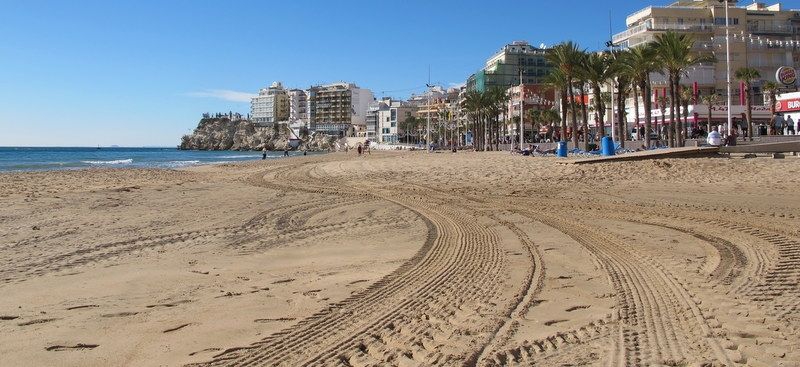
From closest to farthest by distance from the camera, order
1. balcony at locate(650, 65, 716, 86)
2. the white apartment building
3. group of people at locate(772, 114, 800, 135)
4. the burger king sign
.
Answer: group of people at locate(772, 114, 800, 135)
the burger king sign
balcony at locate(650, 65, 716, 86)
the white apartment building

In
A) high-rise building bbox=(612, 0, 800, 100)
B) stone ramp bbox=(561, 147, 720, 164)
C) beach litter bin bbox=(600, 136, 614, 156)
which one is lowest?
stone ramp bbox=(561, 147, 720, 164)

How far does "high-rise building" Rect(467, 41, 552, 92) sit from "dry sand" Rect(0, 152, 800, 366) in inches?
4175

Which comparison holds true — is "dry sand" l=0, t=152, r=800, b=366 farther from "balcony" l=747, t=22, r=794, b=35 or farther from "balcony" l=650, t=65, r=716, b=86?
"balcony" l=747, t=22, r=794, b=35

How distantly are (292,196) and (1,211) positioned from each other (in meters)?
7.00

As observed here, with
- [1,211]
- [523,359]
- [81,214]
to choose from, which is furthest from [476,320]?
[1,211]

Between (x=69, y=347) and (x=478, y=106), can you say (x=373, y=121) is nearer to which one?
(x=478, y=106)

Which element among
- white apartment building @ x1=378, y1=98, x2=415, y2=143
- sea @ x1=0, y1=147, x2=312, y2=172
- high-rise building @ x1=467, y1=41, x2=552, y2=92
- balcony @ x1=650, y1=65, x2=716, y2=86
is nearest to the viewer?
sea @ x1=0, y1=147, x2=312, y2=172

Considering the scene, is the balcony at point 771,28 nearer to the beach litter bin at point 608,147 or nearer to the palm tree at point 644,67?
the palm tree at point 644,67

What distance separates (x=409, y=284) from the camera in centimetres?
612

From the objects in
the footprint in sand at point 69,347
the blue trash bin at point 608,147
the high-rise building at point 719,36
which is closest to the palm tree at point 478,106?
the high-rise building at point 719,36

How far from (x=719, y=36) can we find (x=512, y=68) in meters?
48.0

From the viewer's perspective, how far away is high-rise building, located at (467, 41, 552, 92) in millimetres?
117688

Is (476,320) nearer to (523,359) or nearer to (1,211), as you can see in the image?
(523,359)

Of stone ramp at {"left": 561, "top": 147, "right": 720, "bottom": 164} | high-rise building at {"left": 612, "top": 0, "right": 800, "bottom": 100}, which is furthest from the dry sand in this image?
high-rise building at {"left": 612, "top": 0, "right": 800, "bottom": 100}
